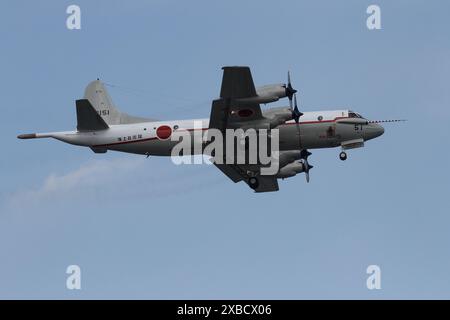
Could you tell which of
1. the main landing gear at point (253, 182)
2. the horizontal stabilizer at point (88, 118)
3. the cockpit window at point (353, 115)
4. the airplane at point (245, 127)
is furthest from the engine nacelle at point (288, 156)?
the horizontal stabilizer at point (88, 118)

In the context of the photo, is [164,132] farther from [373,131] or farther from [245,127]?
[373,131]

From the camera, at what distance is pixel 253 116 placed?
164 ft

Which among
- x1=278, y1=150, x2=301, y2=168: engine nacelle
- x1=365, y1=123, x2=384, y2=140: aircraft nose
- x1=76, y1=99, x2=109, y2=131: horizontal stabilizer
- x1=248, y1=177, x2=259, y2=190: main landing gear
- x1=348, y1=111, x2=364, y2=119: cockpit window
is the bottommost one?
x1=248, y1=177, x2=259, y2=190: main landing gear

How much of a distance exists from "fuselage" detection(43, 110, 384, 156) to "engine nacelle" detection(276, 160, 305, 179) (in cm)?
345

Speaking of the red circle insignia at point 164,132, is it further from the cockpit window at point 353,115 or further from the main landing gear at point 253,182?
the cockpit window at point 353,115

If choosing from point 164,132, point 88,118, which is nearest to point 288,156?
point 164,132

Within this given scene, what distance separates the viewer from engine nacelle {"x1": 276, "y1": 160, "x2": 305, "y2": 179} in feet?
181

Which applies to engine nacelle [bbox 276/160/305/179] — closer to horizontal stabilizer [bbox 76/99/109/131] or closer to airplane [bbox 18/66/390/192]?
airplane [bbox 18/66/390/192]

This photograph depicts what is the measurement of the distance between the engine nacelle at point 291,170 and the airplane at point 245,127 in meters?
0.91

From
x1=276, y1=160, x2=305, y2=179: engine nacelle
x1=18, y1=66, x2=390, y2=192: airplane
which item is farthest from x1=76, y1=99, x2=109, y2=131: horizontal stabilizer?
x1=276, y1=160, x2=305, y2=179: engine nacelle
